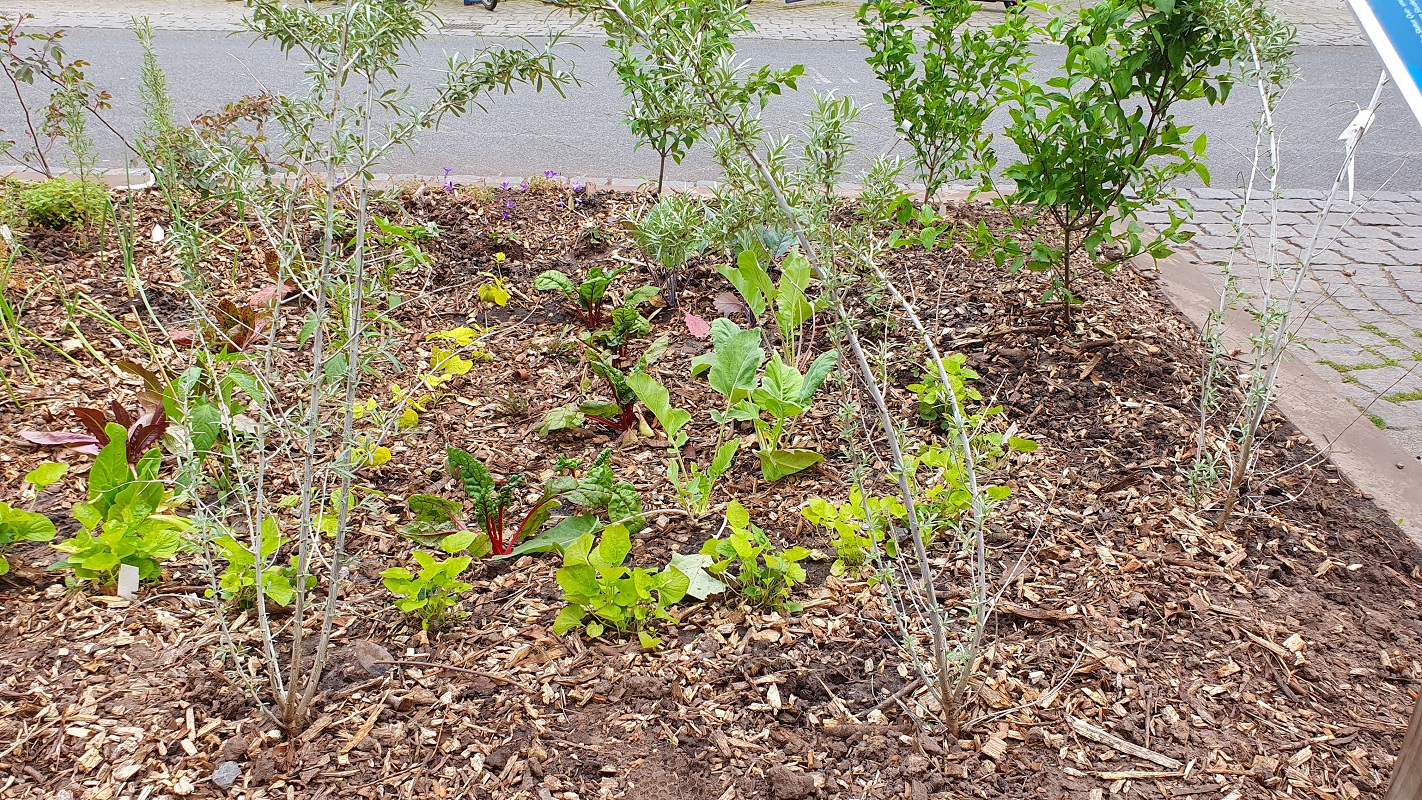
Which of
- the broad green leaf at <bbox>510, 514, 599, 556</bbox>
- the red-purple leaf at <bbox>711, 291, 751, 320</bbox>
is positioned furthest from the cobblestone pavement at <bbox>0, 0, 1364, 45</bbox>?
the broad green leaf at <bbox>510, 514, 599, 556</bbox>

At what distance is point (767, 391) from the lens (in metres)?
3.08

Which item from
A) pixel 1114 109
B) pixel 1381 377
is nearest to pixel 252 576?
pixel 1114 109

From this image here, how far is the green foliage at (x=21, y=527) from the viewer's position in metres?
2.50

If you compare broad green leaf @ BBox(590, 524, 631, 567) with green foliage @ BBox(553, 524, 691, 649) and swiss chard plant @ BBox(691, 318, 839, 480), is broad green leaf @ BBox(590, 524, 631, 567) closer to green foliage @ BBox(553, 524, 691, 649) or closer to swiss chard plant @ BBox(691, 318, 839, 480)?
green foliage @ BBox(553, 524, 691, 649)

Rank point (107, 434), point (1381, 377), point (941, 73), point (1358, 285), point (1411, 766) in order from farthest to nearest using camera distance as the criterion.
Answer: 1. point (1358, 285)
2. point (941, 73)
3. point (1381, 377)
4. point (107, 434)
5. point (1411, 766)

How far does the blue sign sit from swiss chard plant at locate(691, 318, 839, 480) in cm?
156

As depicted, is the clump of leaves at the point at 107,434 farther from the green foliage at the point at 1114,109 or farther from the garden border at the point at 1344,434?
the garden border at the point at 1344,434

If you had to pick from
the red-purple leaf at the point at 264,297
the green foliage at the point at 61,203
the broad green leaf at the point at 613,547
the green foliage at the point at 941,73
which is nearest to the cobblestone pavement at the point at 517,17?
the green foliage at the point at 61,203

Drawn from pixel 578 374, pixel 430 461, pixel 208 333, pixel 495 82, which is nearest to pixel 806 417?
pixel 578 374

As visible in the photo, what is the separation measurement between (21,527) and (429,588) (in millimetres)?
1104

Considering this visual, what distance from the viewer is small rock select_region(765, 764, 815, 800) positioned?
2027mm

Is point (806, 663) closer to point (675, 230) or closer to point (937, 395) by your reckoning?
point (937, 395)

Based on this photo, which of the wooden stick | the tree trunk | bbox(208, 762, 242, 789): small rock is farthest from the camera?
the wooden stick

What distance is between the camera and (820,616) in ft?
8.31
